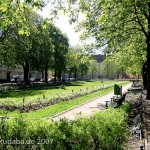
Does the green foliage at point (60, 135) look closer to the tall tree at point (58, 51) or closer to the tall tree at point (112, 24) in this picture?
the tall tree at point (112, 24)

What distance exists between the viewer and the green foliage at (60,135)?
5.80 m

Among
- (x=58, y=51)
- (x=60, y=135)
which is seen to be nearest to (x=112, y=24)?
(x=60, y=135)

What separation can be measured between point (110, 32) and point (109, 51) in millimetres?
4157

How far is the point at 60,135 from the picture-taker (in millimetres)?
5973

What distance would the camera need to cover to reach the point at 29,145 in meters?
5.93

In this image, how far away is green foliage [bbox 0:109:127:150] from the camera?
5.80 metres

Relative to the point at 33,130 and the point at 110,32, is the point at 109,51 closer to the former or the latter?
the point at 110,32

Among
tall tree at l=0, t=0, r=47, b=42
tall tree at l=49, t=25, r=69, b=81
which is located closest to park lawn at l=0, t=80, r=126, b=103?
tall tree at l=0, t=0, r=47, b=42

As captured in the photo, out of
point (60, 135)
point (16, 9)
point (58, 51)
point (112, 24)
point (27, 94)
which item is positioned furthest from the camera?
point (58, 51)

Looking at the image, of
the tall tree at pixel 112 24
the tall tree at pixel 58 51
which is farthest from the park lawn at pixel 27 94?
the tall tree at pixel 58 51

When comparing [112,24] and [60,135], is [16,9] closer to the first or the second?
[60,135]

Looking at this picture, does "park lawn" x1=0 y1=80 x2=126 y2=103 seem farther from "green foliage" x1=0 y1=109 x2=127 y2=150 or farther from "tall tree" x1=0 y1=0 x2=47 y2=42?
"green foliage" x1=0 y1=109 x2=127 y2=150

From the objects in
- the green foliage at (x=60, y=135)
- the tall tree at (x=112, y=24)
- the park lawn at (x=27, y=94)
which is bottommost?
the park lawn at (x=27, y=94)

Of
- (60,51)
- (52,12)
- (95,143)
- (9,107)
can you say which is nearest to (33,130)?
(95,143)
